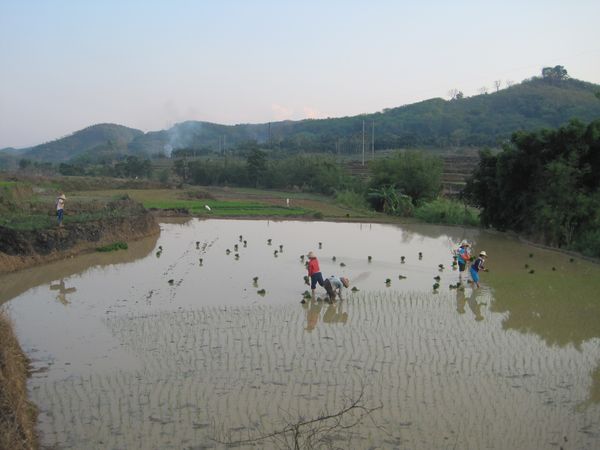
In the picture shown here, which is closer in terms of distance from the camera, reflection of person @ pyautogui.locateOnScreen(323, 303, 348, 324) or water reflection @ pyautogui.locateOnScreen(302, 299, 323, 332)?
water reflection @ pyautogui.locateOnScreen(302, 299, 323, 332)

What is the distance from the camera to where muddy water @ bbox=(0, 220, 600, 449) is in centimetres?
697

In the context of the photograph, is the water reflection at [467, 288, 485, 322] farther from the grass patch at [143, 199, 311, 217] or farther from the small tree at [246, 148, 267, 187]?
the small tree at [246, 148, 267, 187]

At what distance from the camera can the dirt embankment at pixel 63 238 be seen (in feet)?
55.5


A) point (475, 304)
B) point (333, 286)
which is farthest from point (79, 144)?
point (475, 304)

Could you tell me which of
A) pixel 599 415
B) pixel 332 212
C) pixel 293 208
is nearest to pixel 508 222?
pixel 332 212

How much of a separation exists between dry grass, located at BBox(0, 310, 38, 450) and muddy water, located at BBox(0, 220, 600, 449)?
9.5 inches

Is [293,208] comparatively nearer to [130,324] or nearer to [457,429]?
[130,324]

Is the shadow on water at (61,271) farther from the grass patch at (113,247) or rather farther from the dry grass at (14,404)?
the dry grass at (14,404)

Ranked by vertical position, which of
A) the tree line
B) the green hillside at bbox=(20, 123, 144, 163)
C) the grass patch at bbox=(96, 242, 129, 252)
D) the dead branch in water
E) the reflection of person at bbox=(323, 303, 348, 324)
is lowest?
the reflection of person at bbox=(323, 303, 348, 324)

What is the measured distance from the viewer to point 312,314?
12227 mm

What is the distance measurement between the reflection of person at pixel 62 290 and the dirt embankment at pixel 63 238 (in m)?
2.06

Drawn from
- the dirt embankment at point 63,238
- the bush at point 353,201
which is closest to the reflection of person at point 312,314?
the dirt embankment at point 63,238

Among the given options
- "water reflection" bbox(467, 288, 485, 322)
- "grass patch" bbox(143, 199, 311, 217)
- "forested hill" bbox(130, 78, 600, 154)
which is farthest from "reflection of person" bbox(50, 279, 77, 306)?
"forested hill" bbox(130, 78, 600, 154)

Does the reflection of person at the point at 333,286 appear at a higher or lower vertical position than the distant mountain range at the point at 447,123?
lower
